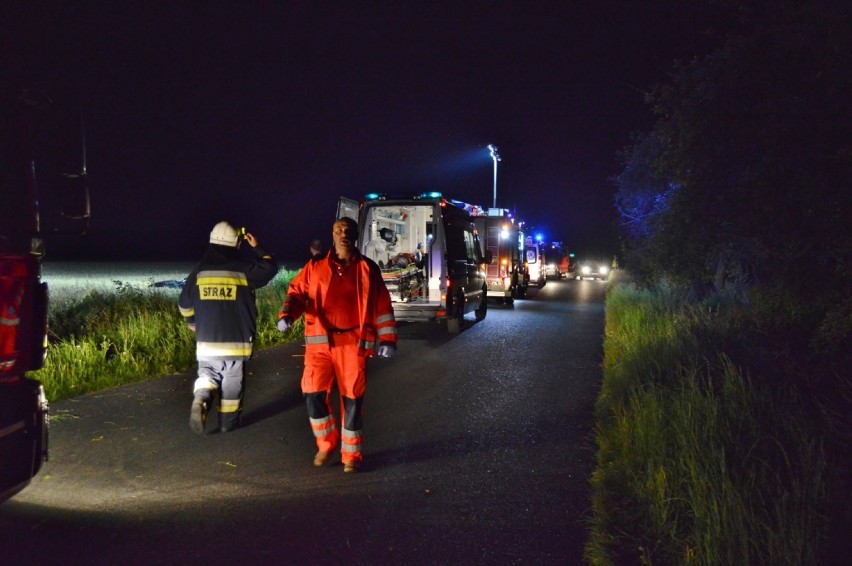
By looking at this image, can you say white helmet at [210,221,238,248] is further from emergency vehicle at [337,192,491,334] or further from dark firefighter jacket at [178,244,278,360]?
emergency vehicle at [337,192,491,334]

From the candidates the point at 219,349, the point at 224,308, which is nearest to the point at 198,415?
the point at 219,349

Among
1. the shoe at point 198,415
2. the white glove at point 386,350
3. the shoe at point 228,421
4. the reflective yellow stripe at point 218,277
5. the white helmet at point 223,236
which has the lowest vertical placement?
the shoe at point 228,421

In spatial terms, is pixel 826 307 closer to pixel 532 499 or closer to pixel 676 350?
pixel 676 350

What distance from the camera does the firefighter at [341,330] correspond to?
4906 millimetres

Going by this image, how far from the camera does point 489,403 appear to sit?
7.15 metres

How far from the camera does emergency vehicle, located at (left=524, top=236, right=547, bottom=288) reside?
2894cm

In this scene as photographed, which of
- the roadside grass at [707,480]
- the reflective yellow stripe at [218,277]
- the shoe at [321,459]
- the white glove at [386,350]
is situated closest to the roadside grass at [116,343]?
the reflective yellow stripe at [218,277]

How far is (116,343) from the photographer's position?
942cm

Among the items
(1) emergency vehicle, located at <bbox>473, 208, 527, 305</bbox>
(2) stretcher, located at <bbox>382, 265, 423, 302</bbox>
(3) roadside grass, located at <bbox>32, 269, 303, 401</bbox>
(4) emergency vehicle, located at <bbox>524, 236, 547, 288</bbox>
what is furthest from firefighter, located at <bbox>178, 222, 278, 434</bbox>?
(4) emergency vehicle, located at <bbox>524, 236, 547, 288</bbox>

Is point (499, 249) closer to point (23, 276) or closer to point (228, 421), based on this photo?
point (228, 421)

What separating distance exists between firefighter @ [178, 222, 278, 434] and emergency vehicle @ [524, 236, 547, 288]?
23054 mm

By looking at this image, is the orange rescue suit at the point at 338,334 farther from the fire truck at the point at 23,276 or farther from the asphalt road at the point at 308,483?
the fire truck at the point at 23,276

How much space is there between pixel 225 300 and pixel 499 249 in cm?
1478

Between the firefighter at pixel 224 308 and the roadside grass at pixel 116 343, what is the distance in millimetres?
2517
